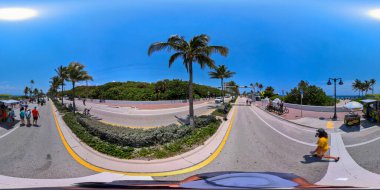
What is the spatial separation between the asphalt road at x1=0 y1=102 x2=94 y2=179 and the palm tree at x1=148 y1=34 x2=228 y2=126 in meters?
3.98

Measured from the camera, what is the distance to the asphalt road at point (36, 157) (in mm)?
3842

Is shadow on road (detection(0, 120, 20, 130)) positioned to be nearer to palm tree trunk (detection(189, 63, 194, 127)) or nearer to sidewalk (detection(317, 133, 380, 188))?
palm tree trunk (detection(189, 63, 194, 127))

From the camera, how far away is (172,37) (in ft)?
22.6

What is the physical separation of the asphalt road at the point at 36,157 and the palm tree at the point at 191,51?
13.1 ft

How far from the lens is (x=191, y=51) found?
7.86m

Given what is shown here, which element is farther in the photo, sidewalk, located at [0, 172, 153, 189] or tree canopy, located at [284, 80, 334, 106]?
tree canopy, located at [284, 80, 334, 106]

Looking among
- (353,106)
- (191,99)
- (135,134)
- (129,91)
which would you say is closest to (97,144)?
(135,134)

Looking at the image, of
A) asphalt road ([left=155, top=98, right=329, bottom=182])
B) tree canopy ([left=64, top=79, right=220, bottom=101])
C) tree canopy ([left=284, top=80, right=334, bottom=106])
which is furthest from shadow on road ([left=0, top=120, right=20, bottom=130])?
tree canopy ([left=284, top=80, right=334, bottom=106])

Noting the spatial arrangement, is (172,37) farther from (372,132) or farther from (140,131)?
(372,132)

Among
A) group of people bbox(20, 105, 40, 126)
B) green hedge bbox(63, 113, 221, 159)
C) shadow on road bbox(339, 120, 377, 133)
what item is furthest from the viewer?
group of people bbox(20, 105, 40, 126)

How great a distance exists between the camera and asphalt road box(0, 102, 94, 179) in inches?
151

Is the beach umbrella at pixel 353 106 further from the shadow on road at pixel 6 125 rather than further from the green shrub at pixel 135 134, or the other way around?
the shadow on road at pixel 6 125

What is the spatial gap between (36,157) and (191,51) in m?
6.40

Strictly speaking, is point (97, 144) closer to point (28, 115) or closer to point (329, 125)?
Answer: point (28, 115)
